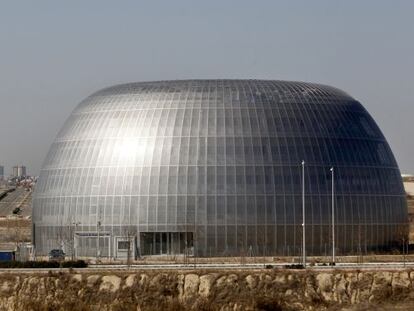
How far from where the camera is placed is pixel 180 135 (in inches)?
4862

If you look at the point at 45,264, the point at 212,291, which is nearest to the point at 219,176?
the point at 45,264

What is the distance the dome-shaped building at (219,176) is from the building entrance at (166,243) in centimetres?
11

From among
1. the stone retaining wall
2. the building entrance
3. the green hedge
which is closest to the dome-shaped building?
the building entrance

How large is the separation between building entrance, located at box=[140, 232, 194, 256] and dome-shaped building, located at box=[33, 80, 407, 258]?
0.35ft

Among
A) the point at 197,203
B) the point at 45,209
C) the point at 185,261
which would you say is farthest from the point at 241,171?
the point at 45,209

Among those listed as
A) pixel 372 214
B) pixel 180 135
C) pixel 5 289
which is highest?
pixel 180 135

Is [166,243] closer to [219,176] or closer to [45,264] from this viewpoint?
[219,176]

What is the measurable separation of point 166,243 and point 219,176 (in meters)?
8.88

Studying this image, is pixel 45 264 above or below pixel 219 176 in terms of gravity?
below

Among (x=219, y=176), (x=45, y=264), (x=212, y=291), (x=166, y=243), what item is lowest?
(x=212, y=291)

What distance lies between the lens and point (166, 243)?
12181cm

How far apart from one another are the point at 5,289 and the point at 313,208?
42.0 m

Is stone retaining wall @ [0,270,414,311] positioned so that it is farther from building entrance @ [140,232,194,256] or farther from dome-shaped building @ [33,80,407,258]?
building entrance @ [140,232,194,256]

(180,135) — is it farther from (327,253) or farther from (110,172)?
(327,253)
